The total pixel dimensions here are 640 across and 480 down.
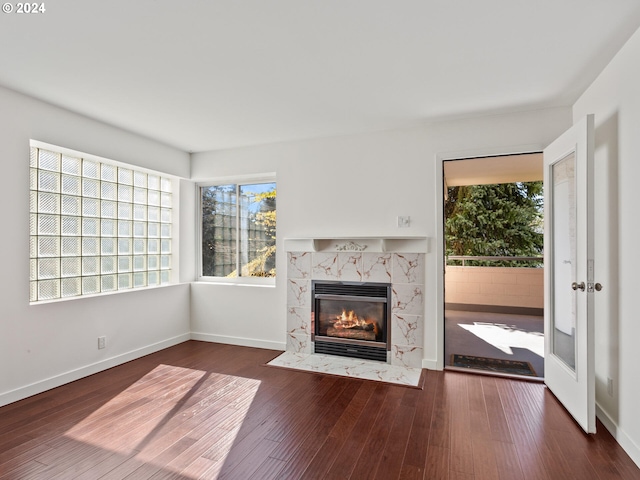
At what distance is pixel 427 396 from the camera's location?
3.01m

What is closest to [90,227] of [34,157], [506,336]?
[34,157]

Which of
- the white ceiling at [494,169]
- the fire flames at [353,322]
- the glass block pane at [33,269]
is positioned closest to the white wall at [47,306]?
the glass block pane at [33,269]

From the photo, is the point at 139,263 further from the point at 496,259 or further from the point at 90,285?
the point at 496,259

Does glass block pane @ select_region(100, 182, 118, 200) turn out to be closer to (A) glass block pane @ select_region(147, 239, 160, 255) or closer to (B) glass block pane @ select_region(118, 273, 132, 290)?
(A) glass block pane @ select_region(147, 239, 160, 255)

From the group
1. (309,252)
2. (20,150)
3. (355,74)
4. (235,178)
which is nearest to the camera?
(355,74)

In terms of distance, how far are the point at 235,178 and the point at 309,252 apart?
1436 millimetres

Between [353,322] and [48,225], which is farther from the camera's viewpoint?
[353,322]

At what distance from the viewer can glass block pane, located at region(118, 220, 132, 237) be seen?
3.99 m

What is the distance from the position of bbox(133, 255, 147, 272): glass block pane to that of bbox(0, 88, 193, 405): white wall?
31 cm

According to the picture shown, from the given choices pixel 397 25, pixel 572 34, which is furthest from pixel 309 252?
pixel 572 34

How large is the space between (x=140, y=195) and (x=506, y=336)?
16.7 ft

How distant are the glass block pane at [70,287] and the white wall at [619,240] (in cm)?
440

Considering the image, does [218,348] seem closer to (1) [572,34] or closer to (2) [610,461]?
(2) [610,461]

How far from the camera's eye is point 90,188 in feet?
12.0
